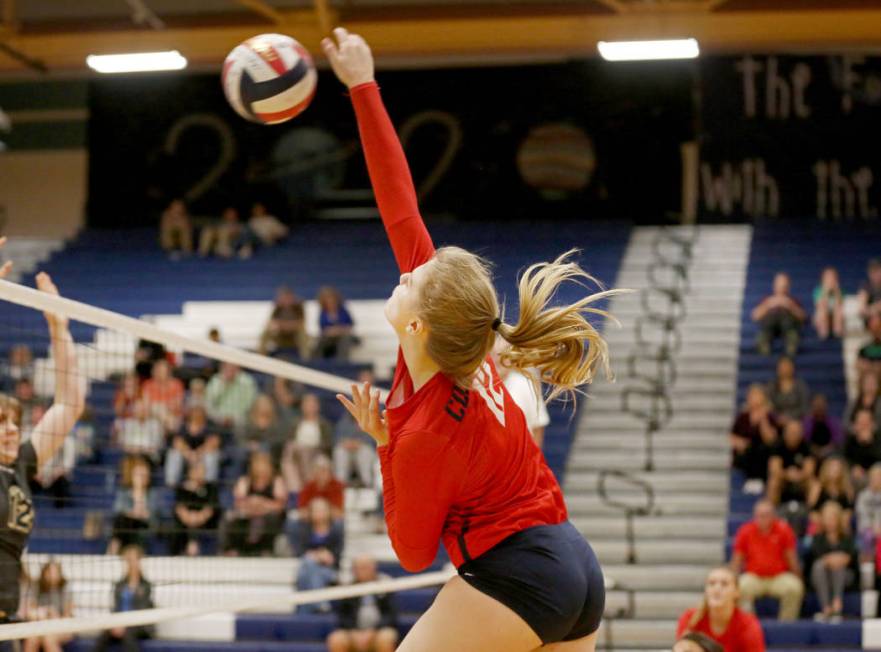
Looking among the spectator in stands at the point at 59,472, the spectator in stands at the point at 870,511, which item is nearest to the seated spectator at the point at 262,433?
the spectator in stands at the point at 59,472

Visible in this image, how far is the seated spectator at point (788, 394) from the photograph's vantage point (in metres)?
14.4

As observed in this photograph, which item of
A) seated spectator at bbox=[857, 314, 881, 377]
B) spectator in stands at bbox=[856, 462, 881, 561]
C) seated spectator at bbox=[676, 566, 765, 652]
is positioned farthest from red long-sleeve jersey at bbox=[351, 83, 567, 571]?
seated spectator at bbox=[857, 314, 881, 377]

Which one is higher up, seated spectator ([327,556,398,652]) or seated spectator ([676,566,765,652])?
seated spectator ([676,566,765,652])

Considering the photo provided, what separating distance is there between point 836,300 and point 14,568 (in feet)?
42.5

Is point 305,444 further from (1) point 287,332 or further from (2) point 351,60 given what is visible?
(2) point 351,60

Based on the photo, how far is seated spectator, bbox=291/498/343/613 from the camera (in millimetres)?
11781

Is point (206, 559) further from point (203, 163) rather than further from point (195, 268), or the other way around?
point (203, 163)

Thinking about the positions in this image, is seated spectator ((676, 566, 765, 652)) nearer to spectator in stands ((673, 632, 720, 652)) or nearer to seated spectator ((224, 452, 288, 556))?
spectator in stands ((673, 632, 720, 652))

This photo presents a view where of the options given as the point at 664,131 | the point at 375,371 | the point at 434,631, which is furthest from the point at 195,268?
the point at 434,631

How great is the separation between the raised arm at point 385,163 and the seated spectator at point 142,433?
6929mm

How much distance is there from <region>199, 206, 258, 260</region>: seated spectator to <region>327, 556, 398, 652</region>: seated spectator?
34.6ft

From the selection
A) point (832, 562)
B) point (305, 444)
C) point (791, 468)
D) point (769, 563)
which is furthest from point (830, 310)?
point (305, 444)

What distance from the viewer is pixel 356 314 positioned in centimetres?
1875

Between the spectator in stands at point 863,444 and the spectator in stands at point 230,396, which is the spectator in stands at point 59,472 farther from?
the spectator in stands at point 863,444
